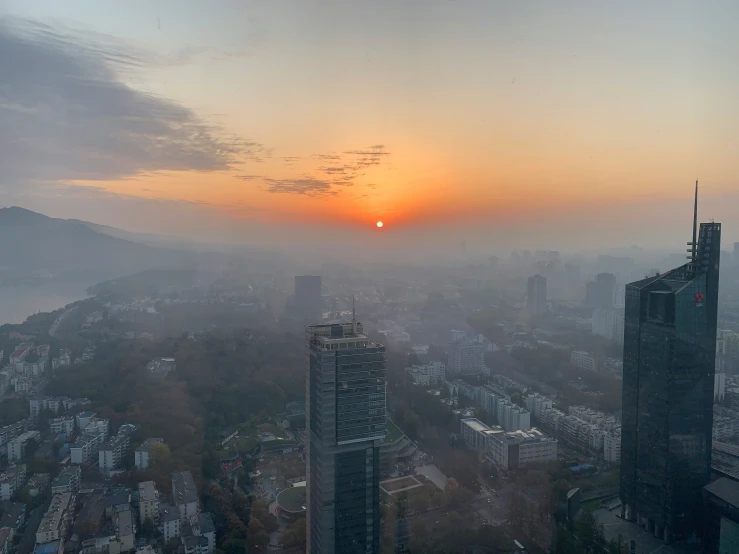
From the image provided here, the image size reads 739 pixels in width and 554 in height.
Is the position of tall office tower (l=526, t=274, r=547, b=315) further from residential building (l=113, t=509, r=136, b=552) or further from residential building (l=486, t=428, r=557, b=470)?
residential building (l=113, t=509, r=136, b=552)

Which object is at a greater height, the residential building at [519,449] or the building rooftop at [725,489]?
the building rooftop at [725,489]

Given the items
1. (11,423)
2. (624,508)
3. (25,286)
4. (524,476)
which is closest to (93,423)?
(11,423)

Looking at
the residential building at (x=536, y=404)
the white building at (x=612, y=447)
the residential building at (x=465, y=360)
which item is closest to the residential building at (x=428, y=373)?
the residential building at (x=465, y=360)

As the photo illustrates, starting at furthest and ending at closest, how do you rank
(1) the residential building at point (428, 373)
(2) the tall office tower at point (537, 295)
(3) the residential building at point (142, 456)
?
(2) the tall office tower at point (537, 295) < (1) the residential building at point (428, 373) < (3) the residential building at point (142, 456)

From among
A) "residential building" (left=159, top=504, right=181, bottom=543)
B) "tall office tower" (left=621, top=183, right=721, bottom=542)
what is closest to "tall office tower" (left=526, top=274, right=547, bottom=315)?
"tall office tower" (left=621, top=183, right=721, bottom=542)

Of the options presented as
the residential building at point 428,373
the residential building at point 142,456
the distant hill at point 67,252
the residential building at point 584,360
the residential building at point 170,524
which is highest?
the distant hill at point 67,252

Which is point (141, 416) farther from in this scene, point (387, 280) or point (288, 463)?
point (387, 280)

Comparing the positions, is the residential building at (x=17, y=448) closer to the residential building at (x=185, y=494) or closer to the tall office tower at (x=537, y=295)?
the residential building at (x=185, y=494)

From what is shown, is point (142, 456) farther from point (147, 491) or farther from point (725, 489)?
point (725, 489)
